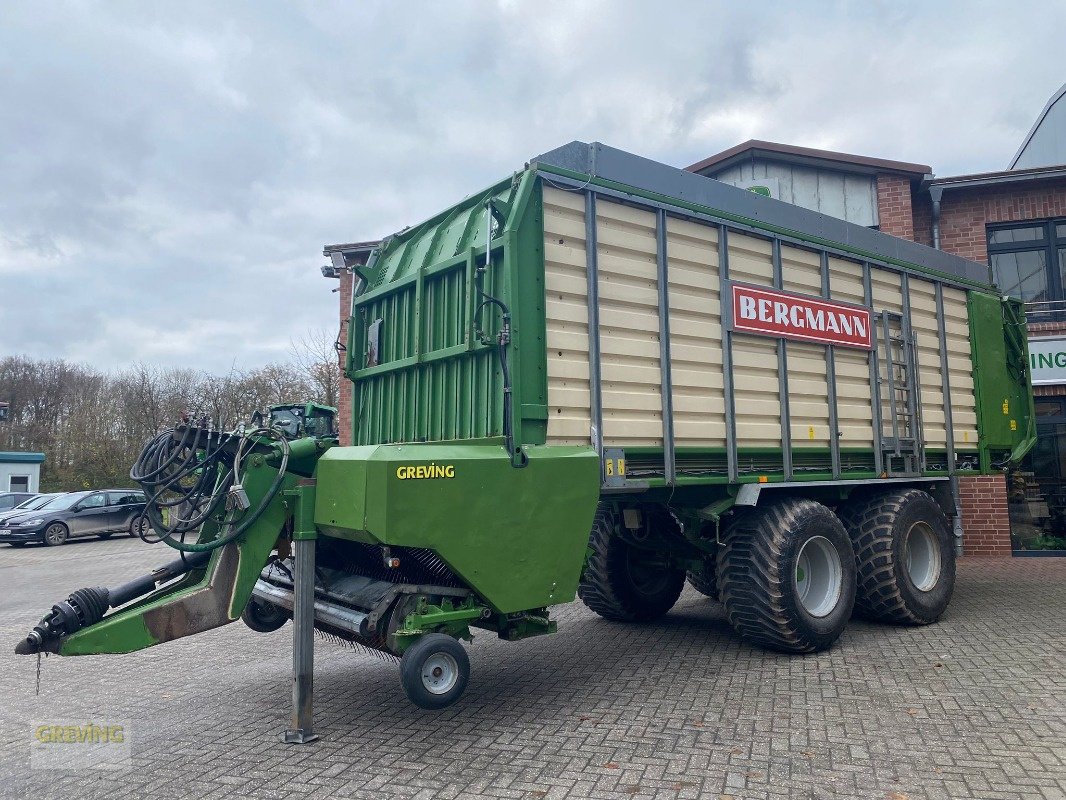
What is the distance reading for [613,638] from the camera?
6.77 meters

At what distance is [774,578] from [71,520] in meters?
18.7

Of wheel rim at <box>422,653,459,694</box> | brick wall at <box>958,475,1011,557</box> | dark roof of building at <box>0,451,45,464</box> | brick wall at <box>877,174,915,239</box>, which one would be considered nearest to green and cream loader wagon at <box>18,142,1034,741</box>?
wheel rim at <box>422,653,459,694</box>

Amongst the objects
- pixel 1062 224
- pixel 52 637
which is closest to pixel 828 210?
pixel 1062 224

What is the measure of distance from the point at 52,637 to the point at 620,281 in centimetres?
386

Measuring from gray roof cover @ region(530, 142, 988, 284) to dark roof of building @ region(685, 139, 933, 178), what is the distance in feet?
13.9

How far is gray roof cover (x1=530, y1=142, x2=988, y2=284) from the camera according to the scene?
202 inches

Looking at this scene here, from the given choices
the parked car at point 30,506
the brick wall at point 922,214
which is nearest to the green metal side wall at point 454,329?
the brick wall at point 922,214

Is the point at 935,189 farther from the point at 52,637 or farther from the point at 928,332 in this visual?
the point at 52,637

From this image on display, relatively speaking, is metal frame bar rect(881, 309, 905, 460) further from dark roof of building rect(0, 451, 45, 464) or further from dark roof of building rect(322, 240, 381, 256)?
dark roof of building rect(0, 451, 45, 464)

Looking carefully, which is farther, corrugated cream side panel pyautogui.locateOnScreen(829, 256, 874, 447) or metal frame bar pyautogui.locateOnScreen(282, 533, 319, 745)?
corrugated cream side panel pyautogui.locateOnScreen(829, 256, 874, 447)

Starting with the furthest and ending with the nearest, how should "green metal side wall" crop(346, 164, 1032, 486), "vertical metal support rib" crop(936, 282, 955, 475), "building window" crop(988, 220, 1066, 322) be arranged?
"building window" crop(988, 220, 1066, 322) → "vertical metal support rib" crop(936, 282, 955, 475) → "green metal side wall" crop(346, 164, 1032, 486)

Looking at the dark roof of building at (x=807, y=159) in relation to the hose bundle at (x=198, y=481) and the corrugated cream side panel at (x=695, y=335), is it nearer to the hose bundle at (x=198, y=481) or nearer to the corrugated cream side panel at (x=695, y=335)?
the corrugated cream side panel at (x=695, y=335)

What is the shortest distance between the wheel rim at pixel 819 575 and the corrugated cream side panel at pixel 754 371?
0.88 m

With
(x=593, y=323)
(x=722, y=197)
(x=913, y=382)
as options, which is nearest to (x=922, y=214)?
(x=913, y=382)
